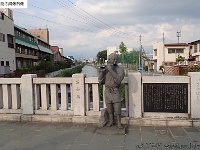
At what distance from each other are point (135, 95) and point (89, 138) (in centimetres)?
187

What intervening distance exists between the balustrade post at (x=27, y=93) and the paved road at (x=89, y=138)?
735 millimetres

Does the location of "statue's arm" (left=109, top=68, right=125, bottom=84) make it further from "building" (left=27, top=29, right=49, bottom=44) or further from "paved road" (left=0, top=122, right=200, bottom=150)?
"building" (left=27, top=29, right=49, bottom=44)

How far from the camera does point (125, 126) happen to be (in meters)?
5.81

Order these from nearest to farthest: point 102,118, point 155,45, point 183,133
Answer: point 183,133 < point 102,118 < point 155,45

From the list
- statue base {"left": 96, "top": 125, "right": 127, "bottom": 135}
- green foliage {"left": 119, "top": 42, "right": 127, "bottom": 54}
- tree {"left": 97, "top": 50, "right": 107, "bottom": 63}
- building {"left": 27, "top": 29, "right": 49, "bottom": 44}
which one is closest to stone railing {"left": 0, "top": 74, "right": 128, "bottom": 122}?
statue base {"left": 96, "top": 125, "right": 127, "bottom": 135}

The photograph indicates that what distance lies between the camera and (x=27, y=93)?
6680 millimetres

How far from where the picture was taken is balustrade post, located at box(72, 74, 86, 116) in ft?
20.6

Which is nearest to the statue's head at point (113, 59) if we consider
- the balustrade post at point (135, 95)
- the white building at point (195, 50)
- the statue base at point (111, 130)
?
the balustrade post at point (135, 95)

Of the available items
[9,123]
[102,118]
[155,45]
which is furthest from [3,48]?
[155,45]

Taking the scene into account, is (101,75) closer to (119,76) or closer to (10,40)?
(119,76)

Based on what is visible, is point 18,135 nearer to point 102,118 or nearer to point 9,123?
point 9,123

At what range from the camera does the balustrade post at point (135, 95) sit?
6031 millimetres

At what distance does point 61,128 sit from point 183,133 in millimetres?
3216

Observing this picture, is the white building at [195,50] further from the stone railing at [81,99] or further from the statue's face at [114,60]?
the statue's face at [114,60]
